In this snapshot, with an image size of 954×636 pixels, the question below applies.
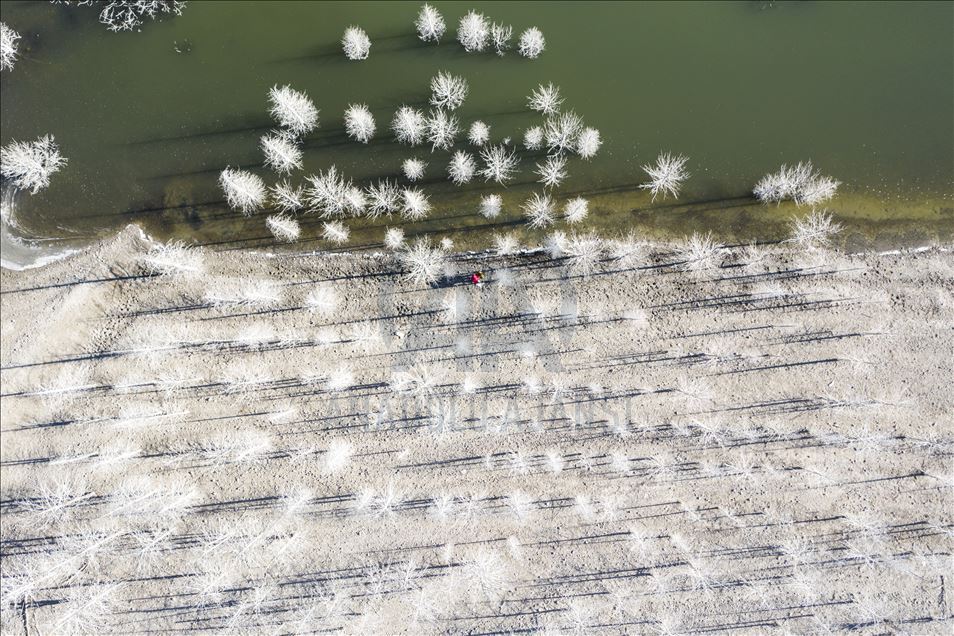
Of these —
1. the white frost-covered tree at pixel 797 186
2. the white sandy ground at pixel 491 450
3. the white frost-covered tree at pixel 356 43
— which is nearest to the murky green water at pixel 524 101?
the white frost-covered tree at pixel 356 43

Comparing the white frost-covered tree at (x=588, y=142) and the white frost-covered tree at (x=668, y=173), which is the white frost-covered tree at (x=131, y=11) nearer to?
the white frost-covered tree at (x=588, y=142)

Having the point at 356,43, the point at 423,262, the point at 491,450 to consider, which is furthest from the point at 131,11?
the point at 491,450

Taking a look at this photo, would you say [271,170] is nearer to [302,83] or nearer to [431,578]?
[302,83]

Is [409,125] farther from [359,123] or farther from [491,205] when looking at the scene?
[491,205]

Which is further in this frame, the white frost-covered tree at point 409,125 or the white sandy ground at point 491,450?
the white frost-covered tree at point 409,125

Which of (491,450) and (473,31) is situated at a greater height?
(473,31)
